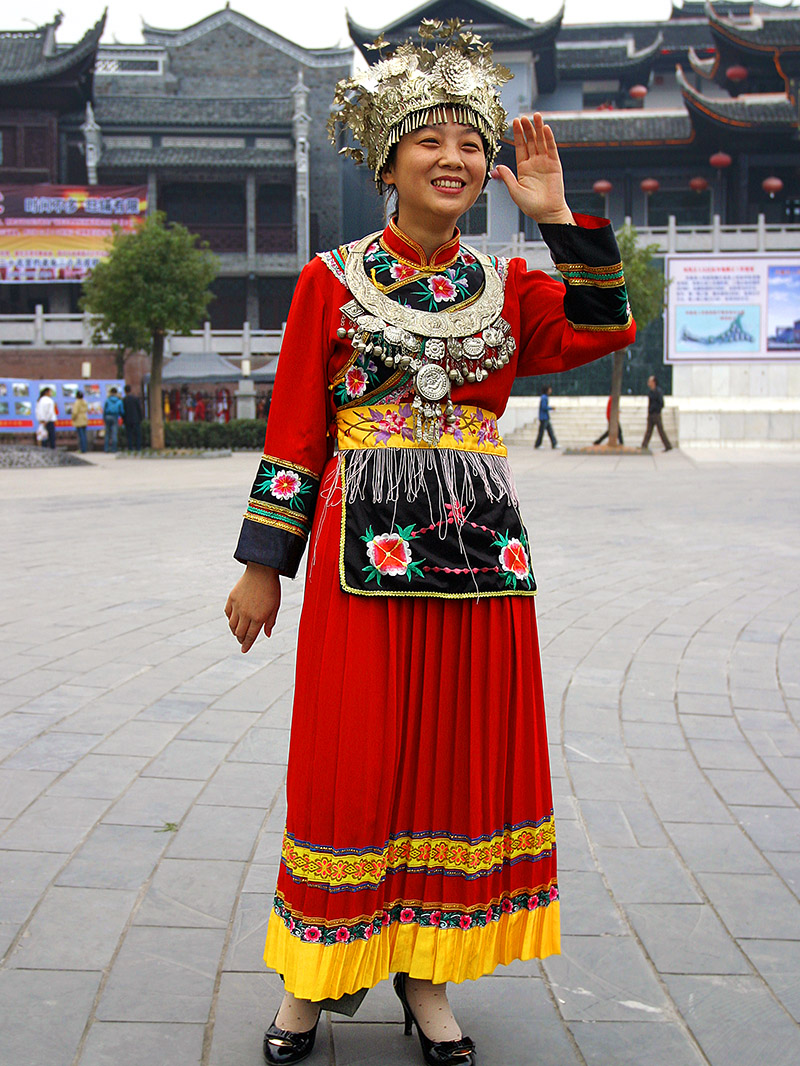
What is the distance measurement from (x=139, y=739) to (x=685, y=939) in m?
2.07

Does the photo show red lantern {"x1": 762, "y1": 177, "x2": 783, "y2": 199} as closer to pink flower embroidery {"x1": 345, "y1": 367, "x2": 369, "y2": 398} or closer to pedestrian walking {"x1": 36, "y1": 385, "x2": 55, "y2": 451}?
pedestrian walking {"x1": 36, "y1": 385, "x2": 55, "y2": 451}

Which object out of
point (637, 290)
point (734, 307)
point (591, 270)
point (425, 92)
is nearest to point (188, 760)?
point (591, 270)

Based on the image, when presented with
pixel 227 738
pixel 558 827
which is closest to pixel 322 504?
pixel 558 827

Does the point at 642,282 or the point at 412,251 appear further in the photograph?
the point at 642,282

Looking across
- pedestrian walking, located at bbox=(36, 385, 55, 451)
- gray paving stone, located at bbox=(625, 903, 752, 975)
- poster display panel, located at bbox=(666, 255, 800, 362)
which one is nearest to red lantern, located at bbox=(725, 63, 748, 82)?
poster display panel, located at bbox=(666, 255, 800, 362)

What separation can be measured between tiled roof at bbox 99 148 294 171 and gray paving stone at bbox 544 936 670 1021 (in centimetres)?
3448

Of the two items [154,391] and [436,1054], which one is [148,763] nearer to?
[436,1054]

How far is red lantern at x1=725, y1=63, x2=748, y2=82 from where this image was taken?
111 feet

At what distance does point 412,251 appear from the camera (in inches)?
82.5

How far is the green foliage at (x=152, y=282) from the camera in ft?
67.9

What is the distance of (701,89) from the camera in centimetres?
3806

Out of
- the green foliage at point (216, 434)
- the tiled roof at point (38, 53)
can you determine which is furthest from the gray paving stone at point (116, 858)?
the tiled roof at point (38, 53)

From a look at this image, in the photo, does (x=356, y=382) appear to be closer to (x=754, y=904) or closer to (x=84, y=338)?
(x=754, y=904)

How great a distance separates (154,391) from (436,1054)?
793 inches
